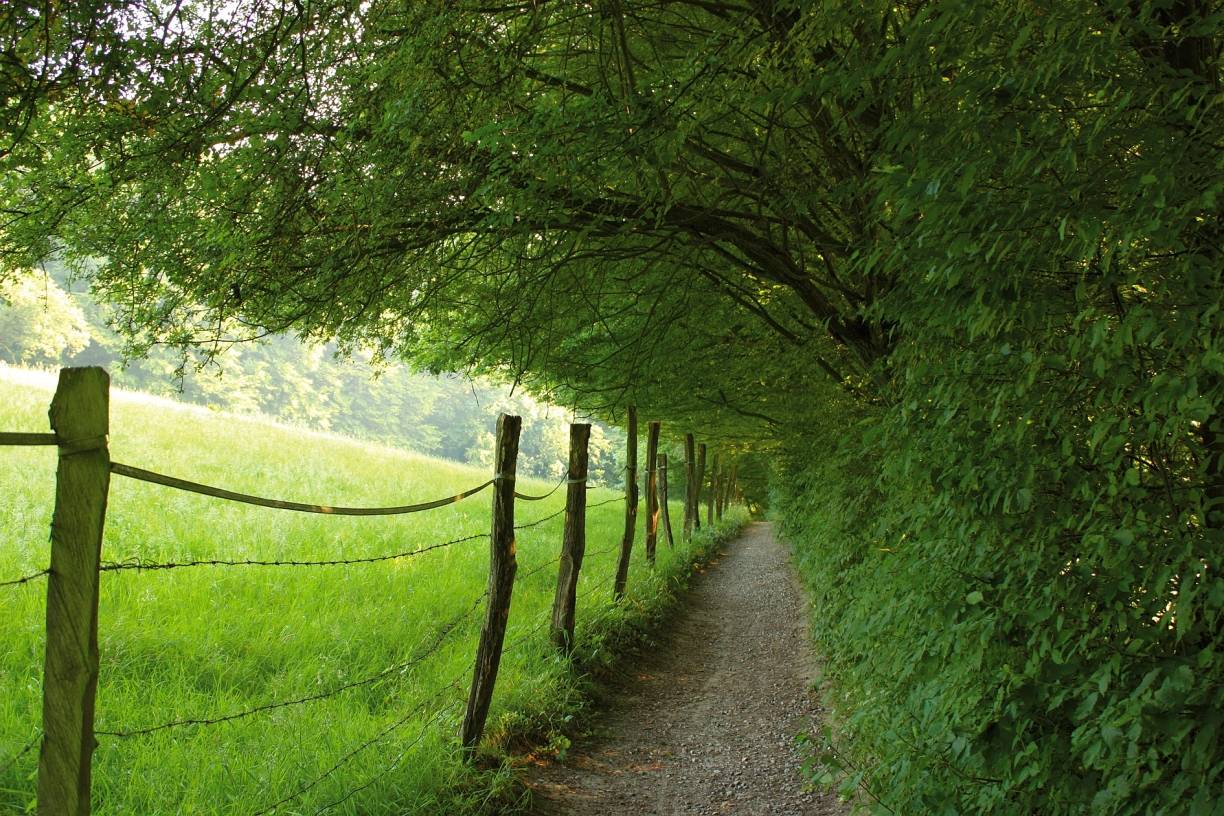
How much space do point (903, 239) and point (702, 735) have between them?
4.28 meters

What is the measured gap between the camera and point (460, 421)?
2392 inches

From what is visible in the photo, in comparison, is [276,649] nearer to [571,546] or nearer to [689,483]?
[571,546]

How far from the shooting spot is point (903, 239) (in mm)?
3094

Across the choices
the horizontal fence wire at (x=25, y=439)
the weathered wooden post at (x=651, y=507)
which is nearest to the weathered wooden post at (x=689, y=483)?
the weathered wooden post at (x=651, y=507)

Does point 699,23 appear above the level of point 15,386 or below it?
above

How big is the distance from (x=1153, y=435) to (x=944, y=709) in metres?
1.36

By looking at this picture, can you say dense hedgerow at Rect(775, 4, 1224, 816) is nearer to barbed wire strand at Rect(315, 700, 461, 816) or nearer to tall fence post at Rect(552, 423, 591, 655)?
barbed wire strand at Rect(315, 700, 461, 816)

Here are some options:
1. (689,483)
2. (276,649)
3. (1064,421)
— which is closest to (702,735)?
(276,649)

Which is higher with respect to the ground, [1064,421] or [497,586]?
[1064,421]

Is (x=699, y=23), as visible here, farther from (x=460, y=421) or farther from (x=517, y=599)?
(x=460, y=421)

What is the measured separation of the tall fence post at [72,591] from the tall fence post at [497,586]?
258 centimetres

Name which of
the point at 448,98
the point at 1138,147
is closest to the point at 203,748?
the point at 448,98

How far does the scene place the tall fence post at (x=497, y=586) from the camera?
4699 mm

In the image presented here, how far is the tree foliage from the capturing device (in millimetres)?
2303
